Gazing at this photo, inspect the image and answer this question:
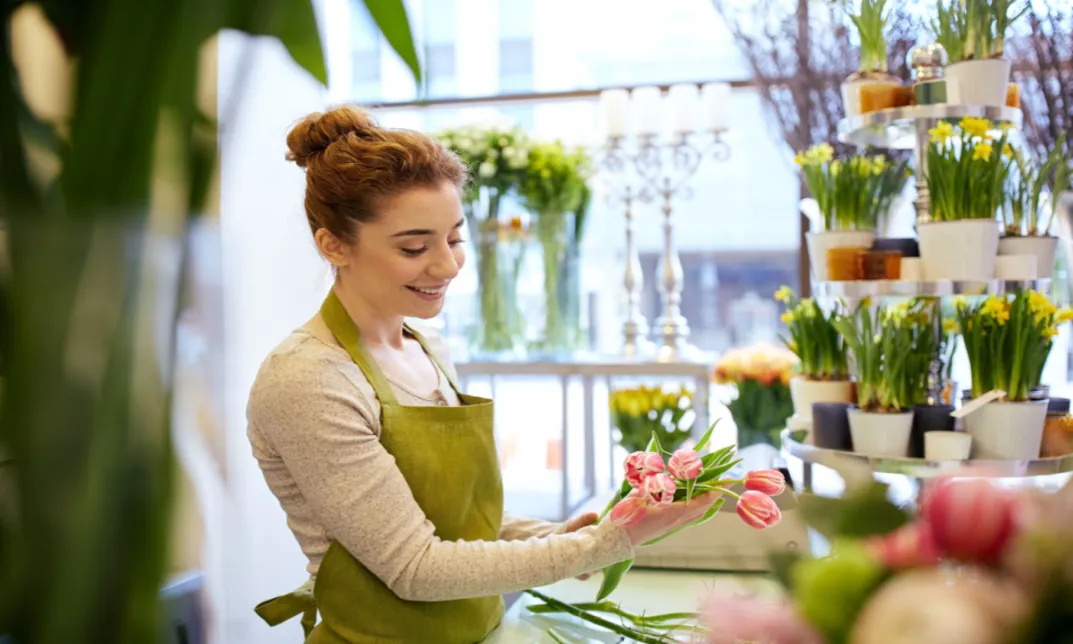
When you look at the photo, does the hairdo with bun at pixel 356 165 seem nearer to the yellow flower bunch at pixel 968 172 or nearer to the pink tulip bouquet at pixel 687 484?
the pink tulip bouquet at pixel 687 484

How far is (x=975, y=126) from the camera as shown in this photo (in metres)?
1.97

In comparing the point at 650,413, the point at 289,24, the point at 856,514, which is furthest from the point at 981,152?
the point at 289,24

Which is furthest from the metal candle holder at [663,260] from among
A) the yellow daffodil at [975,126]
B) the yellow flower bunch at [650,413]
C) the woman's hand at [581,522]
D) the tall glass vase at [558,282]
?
the woman's hand at [581,522]

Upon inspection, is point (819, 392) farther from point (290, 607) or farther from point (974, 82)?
point (290, 607)

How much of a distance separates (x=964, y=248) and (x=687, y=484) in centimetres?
101

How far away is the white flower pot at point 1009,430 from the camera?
188 centimetres

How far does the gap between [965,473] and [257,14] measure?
310mm

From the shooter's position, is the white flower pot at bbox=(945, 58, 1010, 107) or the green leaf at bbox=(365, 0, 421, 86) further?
the white flower pot at bbox=(945, 58, 1010, 107)

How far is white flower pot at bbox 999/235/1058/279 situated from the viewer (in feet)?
6.71

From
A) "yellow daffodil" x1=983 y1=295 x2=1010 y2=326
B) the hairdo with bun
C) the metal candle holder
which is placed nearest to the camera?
the hairdo with bun

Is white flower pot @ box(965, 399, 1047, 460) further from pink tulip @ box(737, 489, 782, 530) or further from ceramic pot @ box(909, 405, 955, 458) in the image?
pink tulip @ box(737, 489, 782, 530)

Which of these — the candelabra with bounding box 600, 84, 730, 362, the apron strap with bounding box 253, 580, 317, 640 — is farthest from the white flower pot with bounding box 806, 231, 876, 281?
the candelabra with bounding box 600, 84, 730, 362

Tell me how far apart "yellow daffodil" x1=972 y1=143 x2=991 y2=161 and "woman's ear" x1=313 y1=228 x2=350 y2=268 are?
4.12 feet

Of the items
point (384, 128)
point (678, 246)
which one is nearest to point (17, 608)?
point (384, 128)
